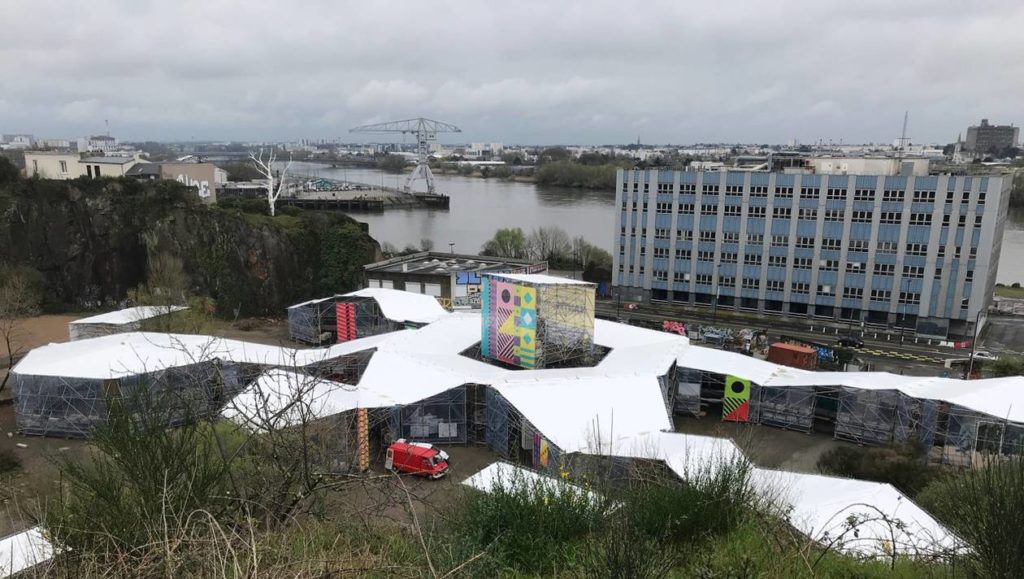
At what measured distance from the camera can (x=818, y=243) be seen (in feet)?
54.2

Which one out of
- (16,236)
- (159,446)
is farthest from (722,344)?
(16,236)

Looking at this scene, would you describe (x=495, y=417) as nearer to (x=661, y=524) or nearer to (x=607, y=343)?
(x=607, y=343)

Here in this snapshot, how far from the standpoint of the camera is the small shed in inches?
457

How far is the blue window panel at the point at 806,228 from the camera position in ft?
54.3

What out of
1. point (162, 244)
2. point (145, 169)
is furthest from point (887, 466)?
point (145, 169)

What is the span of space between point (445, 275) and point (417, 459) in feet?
27.8

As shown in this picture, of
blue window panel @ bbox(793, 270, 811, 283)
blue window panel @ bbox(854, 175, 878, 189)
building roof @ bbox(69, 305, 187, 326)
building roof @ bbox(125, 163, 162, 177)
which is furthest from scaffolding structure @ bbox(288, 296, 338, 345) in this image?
blue window panel @ bbox(854, 175, 878, 189)

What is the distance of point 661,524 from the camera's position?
111 inches

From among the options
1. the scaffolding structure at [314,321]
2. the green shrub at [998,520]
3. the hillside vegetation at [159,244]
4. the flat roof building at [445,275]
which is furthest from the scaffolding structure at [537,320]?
the hillside vegetation at [159,244]

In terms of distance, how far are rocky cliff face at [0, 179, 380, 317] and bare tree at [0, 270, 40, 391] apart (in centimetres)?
246

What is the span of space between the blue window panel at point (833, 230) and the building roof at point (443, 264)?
7330 millimetres

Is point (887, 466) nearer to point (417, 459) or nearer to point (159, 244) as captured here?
point (417, 459)

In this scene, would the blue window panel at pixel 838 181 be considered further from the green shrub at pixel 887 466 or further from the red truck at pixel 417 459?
the red truck at pixel 417 459

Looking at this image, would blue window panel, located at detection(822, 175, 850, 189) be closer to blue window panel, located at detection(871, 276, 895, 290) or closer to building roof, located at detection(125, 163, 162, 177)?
blue window panel, located at detection(871, 276, 895, 290)
